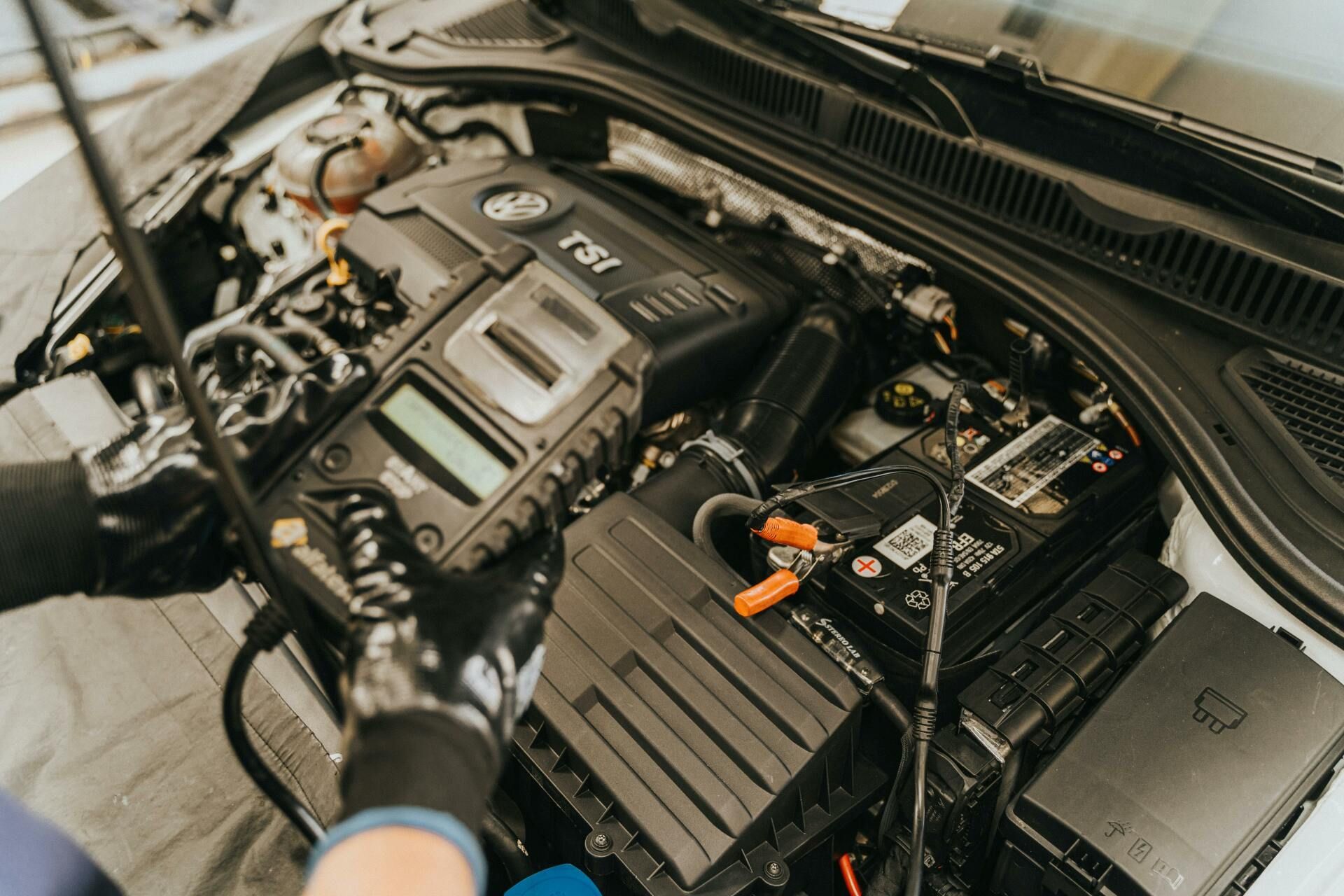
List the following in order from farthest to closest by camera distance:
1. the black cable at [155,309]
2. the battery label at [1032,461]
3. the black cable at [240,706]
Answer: the battery label at [1032,461], the black cable at [240,706], the black cable at [155,309]

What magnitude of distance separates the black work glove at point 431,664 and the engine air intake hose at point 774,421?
366 mm

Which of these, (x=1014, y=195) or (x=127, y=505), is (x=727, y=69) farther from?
(x=127, y=505)

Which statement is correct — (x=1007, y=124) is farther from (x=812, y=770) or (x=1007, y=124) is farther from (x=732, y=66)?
(x=812, y=770)

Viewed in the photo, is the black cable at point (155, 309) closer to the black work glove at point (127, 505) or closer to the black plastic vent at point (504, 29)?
the black work glove at point (127, 505)

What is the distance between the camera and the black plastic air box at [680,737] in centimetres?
83

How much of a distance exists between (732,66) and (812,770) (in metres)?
1.02

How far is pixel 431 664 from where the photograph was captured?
62cm

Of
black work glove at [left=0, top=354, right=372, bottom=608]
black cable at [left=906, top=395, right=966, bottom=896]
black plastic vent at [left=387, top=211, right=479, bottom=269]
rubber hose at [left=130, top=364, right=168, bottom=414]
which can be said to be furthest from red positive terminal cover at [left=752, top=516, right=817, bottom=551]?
rubber hose at [left=130, top=364, right=168, bottom=414]

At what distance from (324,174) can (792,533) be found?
41.0 inches

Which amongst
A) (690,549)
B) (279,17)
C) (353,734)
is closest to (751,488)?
(690,549)

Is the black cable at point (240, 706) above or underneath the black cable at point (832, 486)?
underneath

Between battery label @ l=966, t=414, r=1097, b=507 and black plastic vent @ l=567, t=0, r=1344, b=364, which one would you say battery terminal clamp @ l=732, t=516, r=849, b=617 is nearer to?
battery label @ l=966, t=414, r=1097, b=507

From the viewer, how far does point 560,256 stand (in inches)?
49.5

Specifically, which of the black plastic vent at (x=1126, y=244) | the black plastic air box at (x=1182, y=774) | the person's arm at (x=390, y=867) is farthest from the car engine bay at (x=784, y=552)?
the person's arm at (x=390, y=867)
